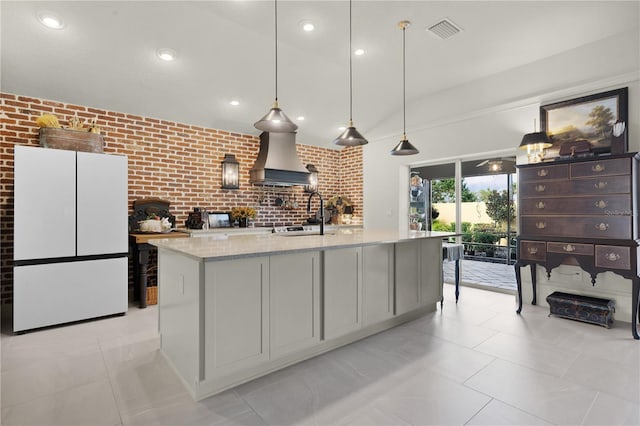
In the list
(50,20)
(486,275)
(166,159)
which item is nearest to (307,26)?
(50,20)

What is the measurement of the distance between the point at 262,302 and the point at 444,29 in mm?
3198

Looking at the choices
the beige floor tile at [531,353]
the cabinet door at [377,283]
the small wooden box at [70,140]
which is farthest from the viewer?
the small wooden box at [70,140]

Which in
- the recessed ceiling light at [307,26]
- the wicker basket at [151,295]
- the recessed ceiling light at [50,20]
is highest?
the recessed ceiling light at [307,26]

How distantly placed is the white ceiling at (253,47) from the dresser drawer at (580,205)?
68.1 inches

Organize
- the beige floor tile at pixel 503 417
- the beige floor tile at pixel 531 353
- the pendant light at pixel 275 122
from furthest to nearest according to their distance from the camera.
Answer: the pendant light at pixel 275 122, the beige floor tile at pixel 531 353, the beige floor tile at pixel 503 417

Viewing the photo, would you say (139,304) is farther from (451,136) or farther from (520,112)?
(520,112)

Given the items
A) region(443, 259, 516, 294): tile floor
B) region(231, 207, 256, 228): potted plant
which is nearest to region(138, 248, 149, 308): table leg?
region(231, 207, 256, 228): potted plant

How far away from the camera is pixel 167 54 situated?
348 centimetres

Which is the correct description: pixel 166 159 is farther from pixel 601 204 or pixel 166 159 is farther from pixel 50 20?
pixel 601 204

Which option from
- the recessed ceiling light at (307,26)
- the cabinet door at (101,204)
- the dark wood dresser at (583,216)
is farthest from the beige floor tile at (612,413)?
the cabinet door at (101,204)

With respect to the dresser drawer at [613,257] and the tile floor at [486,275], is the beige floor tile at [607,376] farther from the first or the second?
the tile floor at [486,275]

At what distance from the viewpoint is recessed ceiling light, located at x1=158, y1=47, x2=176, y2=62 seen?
11.2 feet

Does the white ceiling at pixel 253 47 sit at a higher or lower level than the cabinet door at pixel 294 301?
higher

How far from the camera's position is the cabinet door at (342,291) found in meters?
2.61
